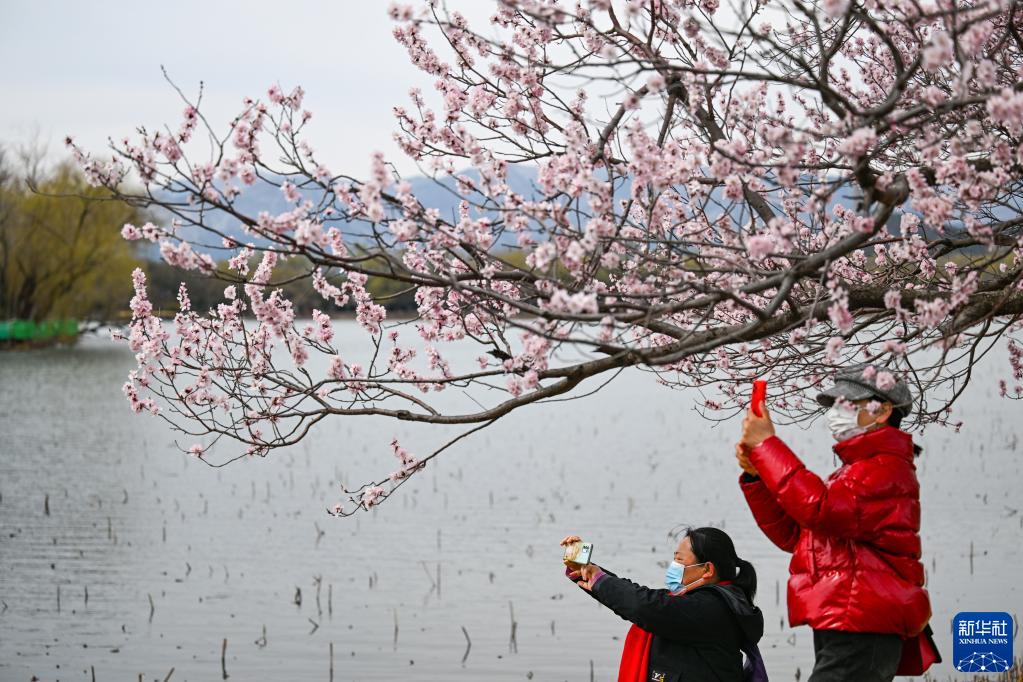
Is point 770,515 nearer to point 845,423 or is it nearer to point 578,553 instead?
point 845,423

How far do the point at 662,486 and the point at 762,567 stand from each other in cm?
529

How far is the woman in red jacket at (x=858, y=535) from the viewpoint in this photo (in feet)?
12.6

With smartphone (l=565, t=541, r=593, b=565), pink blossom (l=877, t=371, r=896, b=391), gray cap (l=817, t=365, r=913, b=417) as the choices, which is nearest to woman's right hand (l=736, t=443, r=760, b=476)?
gray cap (l=817, t=365, r=913, b=417)

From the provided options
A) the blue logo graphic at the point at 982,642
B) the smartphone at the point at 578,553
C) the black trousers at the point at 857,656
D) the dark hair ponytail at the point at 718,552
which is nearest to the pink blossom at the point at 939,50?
the dark hair ponytail at the point at 718,552

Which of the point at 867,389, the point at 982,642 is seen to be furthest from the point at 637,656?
the point at 982,642

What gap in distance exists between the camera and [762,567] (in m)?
11.9

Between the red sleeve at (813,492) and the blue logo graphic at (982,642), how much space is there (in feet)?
14.5

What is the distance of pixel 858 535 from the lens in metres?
3.84

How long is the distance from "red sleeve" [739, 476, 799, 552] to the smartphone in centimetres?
57

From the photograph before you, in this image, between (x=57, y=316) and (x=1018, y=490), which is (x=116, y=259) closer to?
(x=57, y=316)

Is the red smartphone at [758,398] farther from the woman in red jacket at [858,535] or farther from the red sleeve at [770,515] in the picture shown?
the red sleeve at [770,515]

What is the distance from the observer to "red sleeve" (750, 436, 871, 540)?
3797 millimetres

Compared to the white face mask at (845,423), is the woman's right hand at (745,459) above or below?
below

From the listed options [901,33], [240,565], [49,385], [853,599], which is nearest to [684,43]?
[901,33]
